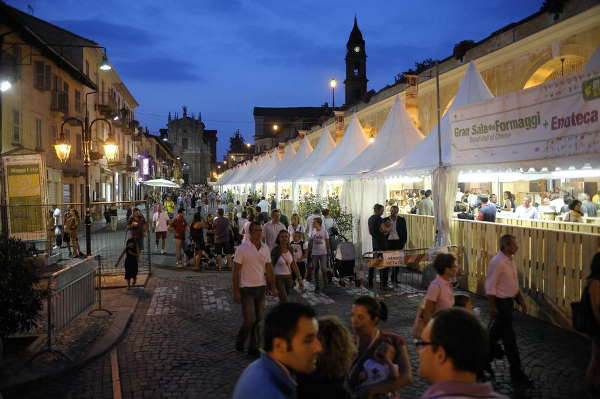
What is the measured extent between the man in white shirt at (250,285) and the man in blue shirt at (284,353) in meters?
3.92

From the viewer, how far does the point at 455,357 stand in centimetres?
200

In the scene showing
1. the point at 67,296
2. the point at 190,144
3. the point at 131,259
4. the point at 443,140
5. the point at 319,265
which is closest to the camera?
the point at 67,296

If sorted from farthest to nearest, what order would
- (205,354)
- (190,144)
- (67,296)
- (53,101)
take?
(190,144)
(53,101)
(67,296)
(205,354)

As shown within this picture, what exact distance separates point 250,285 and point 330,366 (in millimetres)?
3675

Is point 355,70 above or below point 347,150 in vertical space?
above

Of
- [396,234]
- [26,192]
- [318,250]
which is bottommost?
[318,250]

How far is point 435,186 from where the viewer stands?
410 inches

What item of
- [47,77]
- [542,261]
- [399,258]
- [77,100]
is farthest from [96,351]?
[77,100]

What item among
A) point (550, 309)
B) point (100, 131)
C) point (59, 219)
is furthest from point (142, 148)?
point (550, 309)

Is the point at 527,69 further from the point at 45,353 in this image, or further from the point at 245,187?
the point at 245,187

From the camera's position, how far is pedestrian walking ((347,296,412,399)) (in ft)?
9.86

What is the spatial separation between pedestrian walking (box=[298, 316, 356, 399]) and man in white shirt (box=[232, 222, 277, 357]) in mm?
3463

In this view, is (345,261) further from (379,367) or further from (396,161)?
(379,367)

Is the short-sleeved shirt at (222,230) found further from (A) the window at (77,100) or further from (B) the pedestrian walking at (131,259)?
(A) the window at (77,100)
